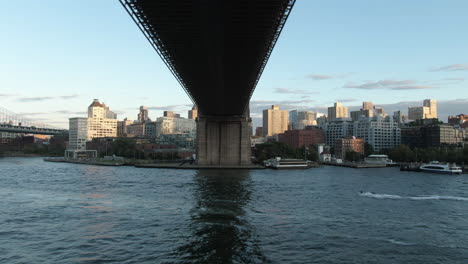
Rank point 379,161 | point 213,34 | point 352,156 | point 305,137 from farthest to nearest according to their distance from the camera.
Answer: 1. point 305,137
2. point 352,156
3. point 379,161
4. point 213,34

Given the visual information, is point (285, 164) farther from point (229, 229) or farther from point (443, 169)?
point (229, 229)

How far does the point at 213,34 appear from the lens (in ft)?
69.8

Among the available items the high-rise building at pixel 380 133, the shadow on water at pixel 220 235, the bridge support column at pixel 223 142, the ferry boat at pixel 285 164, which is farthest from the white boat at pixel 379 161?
the shadow on water at pixel 220 235

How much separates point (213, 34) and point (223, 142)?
164ft

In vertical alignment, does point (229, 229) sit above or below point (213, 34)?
below

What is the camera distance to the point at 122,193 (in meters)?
32.2

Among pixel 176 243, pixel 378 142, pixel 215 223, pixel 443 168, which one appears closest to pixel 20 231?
pixel 176 243

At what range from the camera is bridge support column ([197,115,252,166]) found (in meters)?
69.4

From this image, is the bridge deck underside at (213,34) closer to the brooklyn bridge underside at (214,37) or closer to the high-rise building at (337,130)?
the brooklyn bridge underside at (214,37)

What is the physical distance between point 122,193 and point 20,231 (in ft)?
45.8

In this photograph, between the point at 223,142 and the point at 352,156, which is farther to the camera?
the point at 352,156

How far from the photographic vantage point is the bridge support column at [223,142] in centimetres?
6938

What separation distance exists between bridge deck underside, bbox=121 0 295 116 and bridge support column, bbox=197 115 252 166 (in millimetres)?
34405

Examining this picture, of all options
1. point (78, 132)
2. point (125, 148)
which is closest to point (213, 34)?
point (125, 148)
